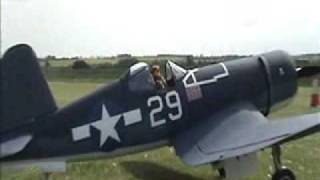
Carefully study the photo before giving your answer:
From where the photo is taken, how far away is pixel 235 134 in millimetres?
7664

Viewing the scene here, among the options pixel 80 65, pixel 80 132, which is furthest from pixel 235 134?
pixel 80 65

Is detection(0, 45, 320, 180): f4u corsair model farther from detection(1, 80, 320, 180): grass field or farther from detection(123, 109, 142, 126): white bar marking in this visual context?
detection(1, 80, 320, 180): grass field

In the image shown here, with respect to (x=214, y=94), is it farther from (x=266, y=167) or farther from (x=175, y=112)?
(x=266, y=167)

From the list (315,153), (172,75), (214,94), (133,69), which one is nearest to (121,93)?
(133,69)

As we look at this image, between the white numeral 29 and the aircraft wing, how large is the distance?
0.33 metres

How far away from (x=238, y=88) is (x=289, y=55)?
130cm

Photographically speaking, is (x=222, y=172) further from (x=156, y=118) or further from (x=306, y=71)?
(x=306, y=71)

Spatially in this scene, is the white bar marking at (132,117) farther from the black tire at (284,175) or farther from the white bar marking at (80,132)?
the black tire at (284,175)

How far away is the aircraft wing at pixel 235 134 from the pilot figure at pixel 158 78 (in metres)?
0.72

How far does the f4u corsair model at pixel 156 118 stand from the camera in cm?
651

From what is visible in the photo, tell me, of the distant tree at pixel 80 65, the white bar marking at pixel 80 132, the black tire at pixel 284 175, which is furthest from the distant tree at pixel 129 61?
the distant tree at pixel 80 65

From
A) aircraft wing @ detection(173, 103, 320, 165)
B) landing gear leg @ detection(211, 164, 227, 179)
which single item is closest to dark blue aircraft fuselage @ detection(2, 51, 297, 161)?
aircraft wing @ detection(173, 103, 320, 165)

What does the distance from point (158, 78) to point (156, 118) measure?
0.59 metres

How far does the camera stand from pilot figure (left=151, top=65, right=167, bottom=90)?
302 inches
